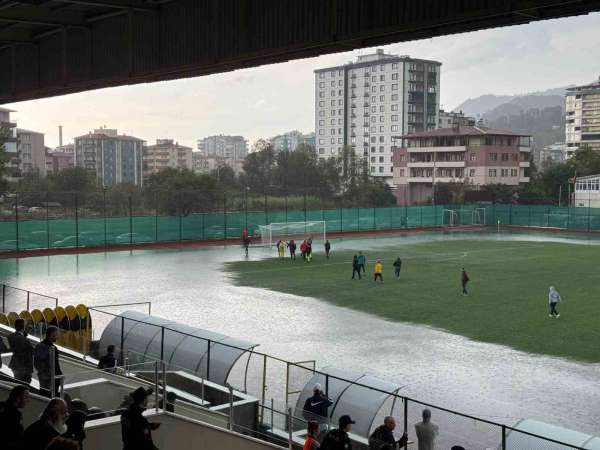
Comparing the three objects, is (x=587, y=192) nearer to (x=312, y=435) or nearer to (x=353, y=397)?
(x=353, y=397)

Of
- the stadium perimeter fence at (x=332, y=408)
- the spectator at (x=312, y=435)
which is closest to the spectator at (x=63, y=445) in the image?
the spectator at (x=312, y=435)

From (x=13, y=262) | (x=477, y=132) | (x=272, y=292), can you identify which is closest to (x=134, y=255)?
(x=13, y=262)

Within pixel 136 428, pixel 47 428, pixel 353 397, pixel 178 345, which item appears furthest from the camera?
pixel 178 345

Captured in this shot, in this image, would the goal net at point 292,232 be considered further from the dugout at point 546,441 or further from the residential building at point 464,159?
the residential building at point 464,159

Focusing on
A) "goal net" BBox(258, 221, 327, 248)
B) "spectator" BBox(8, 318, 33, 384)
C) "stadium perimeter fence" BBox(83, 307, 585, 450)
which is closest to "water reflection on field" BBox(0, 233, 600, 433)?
"stadium perimeter fence" BBox(83, 307, 585, 450)

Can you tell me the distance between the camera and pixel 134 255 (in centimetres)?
4866

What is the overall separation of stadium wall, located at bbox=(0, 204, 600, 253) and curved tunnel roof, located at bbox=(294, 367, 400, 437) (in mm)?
39422

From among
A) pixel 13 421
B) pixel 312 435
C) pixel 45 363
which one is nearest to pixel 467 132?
pixel 45 363

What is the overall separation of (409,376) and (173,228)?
40.6 m

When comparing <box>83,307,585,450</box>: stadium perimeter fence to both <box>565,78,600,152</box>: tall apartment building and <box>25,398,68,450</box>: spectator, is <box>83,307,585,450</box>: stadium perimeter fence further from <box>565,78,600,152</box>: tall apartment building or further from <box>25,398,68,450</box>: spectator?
<box>565,78,600,152</box>: tall apartment building

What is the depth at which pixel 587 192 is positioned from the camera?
95812mm

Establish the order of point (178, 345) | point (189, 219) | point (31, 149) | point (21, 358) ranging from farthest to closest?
point (31, 149) < point (189, 219) < point (178, 345) < point (21, 358)

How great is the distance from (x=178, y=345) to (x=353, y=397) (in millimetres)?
5294

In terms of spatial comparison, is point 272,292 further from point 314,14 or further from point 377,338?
point 314,14
